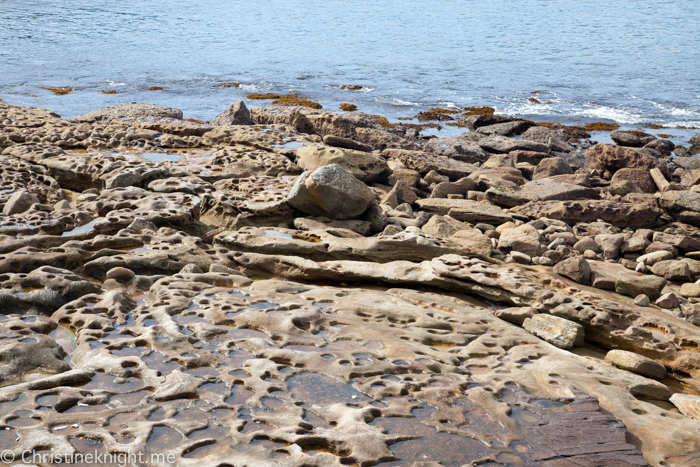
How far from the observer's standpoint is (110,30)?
135 ft

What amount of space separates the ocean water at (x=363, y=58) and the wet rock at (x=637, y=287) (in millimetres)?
13221

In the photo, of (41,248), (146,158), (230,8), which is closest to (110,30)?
(230,8)

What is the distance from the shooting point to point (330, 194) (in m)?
6.30

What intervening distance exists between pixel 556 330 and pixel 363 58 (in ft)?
104

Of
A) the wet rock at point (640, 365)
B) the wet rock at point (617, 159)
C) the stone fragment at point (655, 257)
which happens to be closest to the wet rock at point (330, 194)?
the wet rock at point (640, 365)

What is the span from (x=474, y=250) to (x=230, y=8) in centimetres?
6252

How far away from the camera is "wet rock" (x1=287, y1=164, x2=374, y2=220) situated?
6.27 m

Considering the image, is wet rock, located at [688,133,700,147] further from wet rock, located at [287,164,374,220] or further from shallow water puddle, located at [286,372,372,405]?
shallow water puddle, located at [286,372,372,405]

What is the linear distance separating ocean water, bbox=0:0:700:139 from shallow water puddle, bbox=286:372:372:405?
14.4m

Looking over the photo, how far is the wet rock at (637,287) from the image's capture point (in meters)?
5.68

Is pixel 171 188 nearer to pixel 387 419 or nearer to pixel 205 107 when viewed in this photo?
pixel 387 419

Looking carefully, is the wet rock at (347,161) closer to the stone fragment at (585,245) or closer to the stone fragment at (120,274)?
the stone fragment at (585,245)

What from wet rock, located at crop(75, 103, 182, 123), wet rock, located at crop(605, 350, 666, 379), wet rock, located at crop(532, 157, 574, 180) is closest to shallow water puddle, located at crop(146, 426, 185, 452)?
wet rock, located at crop(605, 350, 666, 379)

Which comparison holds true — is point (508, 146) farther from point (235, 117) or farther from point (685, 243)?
point (685, 243)
